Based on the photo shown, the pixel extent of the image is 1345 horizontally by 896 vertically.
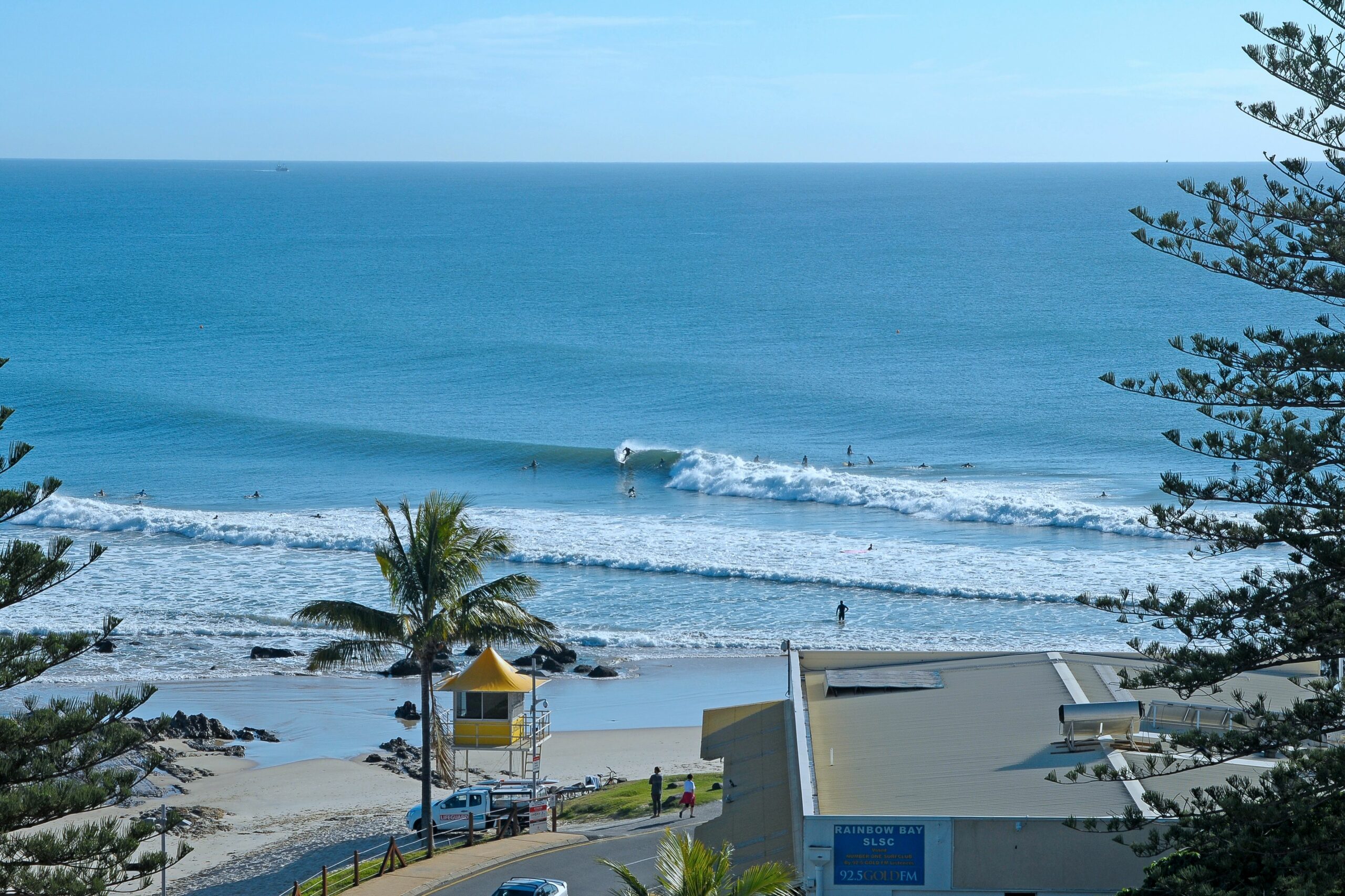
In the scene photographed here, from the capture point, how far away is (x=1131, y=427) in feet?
187

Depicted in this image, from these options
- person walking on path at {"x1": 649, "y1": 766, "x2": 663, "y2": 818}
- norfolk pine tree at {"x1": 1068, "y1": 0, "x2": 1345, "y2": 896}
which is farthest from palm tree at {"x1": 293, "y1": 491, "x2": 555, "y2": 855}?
norfolk pine tree at {"x1": 1068, "y1": 0, "x2": 1345, "y2": 896}

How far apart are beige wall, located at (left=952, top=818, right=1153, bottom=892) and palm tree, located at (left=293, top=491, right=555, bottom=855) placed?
834 cm

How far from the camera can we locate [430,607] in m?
18.7

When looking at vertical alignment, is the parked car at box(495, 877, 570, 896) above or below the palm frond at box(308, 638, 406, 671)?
below

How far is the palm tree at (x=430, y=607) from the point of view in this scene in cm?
1866

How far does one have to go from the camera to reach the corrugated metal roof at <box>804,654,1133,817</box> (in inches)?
508

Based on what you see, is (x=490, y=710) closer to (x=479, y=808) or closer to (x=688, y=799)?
(x=479, y=808)

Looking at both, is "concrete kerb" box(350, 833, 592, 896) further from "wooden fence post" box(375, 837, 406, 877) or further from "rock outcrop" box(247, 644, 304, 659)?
"rock outcrop" box(247, 644, 304, 659)

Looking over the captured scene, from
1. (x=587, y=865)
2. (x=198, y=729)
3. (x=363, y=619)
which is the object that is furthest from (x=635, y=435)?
(x=587, y=865)

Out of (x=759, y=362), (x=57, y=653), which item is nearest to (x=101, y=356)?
(x=759, y=362)

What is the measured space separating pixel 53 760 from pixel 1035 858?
880 cm

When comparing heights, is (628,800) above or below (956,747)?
below

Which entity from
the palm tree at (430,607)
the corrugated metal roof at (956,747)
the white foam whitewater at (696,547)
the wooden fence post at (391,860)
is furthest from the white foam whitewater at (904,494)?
the wooden fence post at (391,860)

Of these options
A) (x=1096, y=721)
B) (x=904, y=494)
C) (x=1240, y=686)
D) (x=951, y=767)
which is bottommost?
(x=951, y=767)
